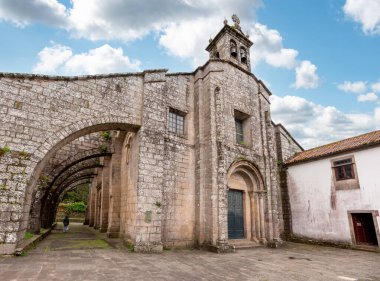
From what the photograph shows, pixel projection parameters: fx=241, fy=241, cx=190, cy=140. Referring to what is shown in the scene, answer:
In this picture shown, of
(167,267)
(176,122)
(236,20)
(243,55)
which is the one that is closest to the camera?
(167,267)

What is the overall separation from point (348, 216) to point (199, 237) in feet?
22.7

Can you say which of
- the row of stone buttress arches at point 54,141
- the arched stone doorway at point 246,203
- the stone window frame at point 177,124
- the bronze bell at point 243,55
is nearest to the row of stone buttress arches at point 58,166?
the row of stone buttress arches at point 54,141

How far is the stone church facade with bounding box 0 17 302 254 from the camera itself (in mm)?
7223

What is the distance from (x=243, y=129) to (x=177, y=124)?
3.83m

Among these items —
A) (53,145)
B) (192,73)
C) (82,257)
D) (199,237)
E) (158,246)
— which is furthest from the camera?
(192,73)

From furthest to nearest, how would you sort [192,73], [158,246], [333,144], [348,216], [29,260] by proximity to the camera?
[333,144], [192,73], [348,216], [158,246], [29,260]

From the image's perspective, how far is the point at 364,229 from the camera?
34.7 ft

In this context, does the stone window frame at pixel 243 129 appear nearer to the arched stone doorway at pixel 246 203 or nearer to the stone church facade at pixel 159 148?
the stone church facade at pixel 159 148

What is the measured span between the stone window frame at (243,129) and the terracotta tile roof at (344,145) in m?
3.43

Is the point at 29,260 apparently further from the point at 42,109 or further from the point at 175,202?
the point at 175,202

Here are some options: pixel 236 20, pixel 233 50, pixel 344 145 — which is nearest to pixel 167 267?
pixel 344 145

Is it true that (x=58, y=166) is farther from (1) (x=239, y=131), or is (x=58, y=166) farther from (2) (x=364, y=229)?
(2) (x=364, y=229)

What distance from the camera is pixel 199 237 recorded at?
9.45 metres

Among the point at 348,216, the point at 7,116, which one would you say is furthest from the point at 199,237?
the point at 7,116
